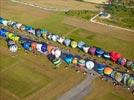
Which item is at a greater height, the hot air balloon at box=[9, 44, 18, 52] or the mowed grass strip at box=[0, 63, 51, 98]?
the hot air balloon at box=[9, 44, 18, 52]

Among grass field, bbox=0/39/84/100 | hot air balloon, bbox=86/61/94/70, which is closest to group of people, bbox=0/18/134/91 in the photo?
hot air balloon, bbox=86/61/94/70

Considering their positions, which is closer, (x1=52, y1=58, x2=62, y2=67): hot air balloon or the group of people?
the group of people

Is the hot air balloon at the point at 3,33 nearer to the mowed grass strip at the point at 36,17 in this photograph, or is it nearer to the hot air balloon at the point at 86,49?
the mowed grass strip at the point at 36,17

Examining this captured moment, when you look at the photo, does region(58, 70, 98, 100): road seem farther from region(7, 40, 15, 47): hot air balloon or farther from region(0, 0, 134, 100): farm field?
region(7, 40, 15, 47): hot air balloon

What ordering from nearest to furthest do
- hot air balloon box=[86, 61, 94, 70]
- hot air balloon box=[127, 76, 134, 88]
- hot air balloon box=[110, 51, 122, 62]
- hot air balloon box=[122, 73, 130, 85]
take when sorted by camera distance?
hot air balloon box=[127, 76, 134, 88] → hot air balloon box=[122, 73, 130, 85] → hot air balloon box=[86, 61, 94, 70] → hot air balloon box=[110, 51, 122, 62]

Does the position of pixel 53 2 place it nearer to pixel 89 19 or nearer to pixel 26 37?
pixel 89 19

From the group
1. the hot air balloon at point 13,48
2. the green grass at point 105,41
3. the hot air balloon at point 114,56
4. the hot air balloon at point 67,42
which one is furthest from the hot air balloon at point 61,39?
the hot air balloon at point 114,56

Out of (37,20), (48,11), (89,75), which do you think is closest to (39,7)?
(48,11)
